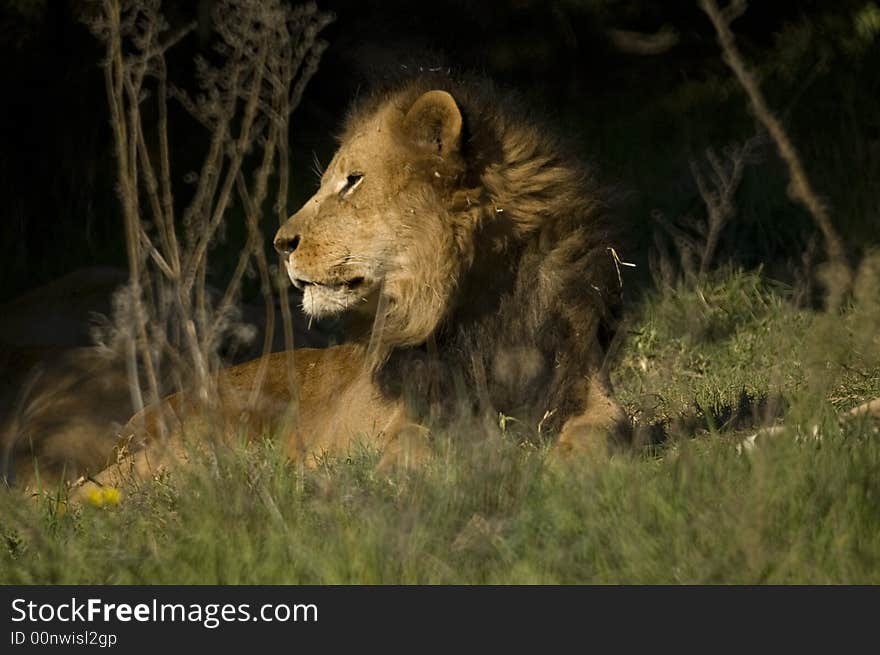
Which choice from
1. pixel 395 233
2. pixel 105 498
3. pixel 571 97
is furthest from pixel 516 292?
pixel 571 97

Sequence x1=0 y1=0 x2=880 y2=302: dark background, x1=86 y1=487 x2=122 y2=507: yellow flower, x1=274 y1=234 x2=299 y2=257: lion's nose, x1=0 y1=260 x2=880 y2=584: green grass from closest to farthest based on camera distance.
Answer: x1=0 y1=260 x2=880 y2=584: green grass → x1=86 y1=487 x2=122 y2=507: yellow flower → x1=274 y1=234 x2=299 y2=257: lion's nose → x1=0 y1=0 x2=880 y2=302: dark background

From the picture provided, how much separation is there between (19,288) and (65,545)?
601 centimetres

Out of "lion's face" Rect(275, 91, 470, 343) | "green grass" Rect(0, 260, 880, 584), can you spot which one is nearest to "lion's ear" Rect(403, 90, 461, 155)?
"lion's face" Rect(275, 91, 470, 343)

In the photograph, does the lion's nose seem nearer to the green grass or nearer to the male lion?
the male lion

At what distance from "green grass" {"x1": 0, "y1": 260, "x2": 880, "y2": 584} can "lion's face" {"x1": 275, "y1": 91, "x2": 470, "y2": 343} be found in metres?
0.67

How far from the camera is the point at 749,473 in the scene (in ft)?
12.0

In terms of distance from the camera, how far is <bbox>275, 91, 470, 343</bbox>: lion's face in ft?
15.8

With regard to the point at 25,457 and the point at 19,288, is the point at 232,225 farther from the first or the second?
the point at 25,457

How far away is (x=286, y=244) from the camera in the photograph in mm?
4934

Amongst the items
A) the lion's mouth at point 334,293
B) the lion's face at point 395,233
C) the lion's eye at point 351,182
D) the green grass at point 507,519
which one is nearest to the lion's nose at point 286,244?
the lion's face at point 395,233

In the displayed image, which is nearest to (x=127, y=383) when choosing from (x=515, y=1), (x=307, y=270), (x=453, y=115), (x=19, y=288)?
(x=307, y=270)

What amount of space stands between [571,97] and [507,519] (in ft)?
28.1

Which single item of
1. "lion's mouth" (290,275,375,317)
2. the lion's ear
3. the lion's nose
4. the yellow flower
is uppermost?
the lion's ear

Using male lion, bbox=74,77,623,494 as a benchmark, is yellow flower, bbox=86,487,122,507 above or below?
below
